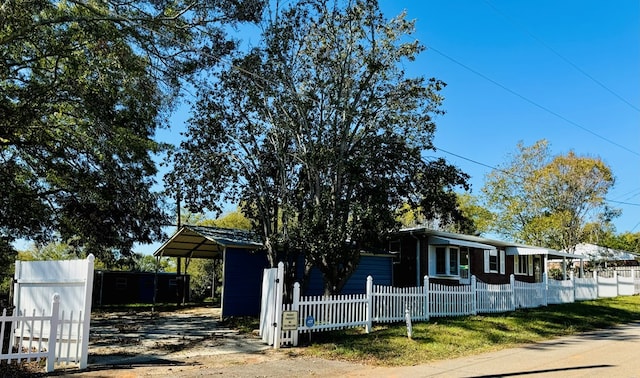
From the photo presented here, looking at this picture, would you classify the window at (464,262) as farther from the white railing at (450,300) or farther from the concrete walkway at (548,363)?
the concrete walkway at (548,363)

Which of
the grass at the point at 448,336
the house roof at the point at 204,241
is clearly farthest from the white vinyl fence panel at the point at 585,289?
the house roof at the point at 204,241

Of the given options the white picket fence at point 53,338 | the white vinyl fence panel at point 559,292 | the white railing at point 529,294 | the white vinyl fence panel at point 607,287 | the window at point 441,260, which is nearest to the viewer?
the white picket fence at point 53,338

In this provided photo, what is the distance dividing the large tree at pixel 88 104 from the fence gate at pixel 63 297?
4.68 m

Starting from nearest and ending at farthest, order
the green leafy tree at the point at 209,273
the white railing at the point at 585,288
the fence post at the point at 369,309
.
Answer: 1. the fence post at the point at 369,309
2. the white railing at the point at 585,288
3. the green leafy tree at the point at 209,273

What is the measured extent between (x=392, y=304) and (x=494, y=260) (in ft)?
48.0

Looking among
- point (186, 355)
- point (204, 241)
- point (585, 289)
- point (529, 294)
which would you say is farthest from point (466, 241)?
point (186, 355)

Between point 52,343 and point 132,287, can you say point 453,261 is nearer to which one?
point 132,287

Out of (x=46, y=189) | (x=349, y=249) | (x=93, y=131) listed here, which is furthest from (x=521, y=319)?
(x=46, y=189)

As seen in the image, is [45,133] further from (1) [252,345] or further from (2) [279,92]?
(1) [252,345]

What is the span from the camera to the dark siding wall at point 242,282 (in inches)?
681

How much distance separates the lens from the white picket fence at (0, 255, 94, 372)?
8.44m

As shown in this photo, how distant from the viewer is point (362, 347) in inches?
450

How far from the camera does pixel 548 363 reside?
32.3ft

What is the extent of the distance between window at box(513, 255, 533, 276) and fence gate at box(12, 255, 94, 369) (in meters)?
25.3
